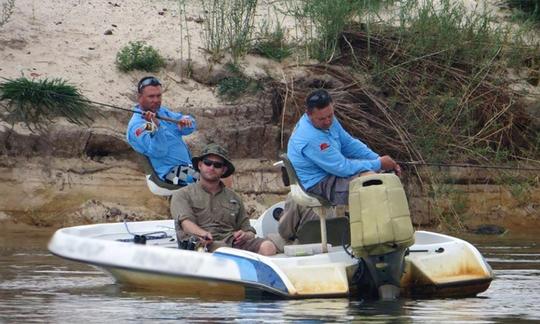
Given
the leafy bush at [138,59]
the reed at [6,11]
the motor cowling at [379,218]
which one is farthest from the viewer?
the reed at [6,11]

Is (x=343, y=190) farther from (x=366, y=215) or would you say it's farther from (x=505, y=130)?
(x=505, y=130)

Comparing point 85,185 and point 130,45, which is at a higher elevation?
point 130,45

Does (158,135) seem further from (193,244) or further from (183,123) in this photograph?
(193,244)

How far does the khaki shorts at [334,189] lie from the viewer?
39.3 feet

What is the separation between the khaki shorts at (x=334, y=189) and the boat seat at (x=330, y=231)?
0.38 meters

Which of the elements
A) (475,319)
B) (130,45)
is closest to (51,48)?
(130,45)

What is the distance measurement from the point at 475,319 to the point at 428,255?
135 cm

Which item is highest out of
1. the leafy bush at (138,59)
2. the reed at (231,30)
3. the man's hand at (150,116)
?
the reed at (231,30)

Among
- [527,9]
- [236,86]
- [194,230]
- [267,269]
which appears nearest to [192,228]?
[194,230]

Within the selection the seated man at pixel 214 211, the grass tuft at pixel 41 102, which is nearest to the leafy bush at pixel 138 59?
the grass tuft at pixel 41 102

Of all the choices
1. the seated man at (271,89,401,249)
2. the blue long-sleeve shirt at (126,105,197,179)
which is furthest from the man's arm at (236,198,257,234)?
the blue long-sleeve shirt at (126,105,197,179)

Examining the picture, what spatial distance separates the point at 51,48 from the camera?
1902 cm

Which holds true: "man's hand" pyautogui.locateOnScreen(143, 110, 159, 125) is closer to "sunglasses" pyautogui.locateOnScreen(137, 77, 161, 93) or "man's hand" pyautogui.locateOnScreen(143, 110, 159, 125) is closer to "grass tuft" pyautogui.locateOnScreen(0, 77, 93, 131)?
"sunglasses" pyautogui.locateOnScreen(137, 77, 161, 93)

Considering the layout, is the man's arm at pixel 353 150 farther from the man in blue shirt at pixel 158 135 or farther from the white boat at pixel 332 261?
the man in blue shirt at pixel 158 135
